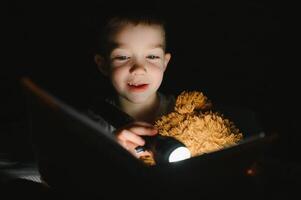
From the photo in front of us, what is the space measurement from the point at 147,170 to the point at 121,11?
0.66 m

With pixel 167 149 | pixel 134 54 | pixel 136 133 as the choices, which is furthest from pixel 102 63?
pixel 167 149

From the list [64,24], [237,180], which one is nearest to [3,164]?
[64,24]

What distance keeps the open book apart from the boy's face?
368 mm

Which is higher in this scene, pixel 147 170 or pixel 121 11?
pixel 121 11

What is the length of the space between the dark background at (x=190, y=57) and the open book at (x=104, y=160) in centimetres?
59

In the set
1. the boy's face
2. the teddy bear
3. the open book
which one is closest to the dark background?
the boy's face

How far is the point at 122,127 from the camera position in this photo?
36.9 inches

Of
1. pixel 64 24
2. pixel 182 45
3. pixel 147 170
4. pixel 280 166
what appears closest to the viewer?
pixel 147 170

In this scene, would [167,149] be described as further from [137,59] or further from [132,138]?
[137,59]

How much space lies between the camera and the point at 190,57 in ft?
5.21

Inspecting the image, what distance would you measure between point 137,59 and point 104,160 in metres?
0.48

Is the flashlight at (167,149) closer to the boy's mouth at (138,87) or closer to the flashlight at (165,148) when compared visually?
the flashlight at (165,148)

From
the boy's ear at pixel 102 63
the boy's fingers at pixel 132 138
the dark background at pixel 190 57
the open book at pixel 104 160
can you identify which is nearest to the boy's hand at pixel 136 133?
the boy's fingers at pixel 132 138

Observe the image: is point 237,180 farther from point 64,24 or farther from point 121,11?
point 64,24
